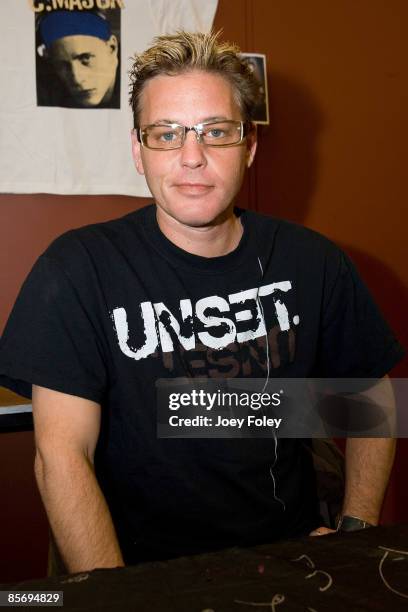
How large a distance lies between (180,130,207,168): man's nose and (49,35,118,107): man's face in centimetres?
75

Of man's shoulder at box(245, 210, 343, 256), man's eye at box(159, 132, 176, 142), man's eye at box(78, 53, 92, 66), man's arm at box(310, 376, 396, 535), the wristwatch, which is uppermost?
man's eye at box(78, 53, 92, 66)

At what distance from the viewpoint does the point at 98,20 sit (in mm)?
1802

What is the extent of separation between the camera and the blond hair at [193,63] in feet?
3.95

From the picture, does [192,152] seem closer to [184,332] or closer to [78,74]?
[184,332]

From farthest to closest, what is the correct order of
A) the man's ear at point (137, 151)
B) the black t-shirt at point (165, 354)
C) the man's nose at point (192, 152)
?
1. the man's ear at point (137, 151)
2. the man's nose at point (192, 152)
3. the black t-shirt at point (165, 354)

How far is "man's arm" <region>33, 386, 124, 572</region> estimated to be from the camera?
37.0 inches

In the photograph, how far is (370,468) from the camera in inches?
49.1

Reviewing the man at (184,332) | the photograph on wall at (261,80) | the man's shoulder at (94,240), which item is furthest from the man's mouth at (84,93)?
the man's shoulder at (94,240)

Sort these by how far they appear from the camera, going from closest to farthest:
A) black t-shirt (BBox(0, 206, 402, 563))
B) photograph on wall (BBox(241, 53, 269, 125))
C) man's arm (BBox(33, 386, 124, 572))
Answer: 1. man's arm (BBox(33, 386, 124, 572))
2. black t-shirt (BBox(0, 206, 402, 563))
3. photograph on wall (BBox(241, 53, 269, 125))

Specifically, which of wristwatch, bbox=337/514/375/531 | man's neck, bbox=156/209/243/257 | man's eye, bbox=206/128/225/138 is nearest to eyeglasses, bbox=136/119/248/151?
man's eye, bbox=206/128/225/138

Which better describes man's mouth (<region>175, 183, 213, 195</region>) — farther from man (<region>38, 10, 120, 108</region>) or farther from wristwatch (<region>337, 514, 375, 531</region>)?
man (<region>38, 10, 120, 108</region>)

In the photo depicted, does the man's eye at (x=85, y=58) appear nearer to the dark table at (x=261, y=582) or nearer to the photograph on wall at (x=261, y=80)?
the photograph on wall at (x=261, y=80)

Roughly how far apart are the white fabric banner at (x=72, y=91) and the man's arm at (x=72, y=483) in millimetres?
958

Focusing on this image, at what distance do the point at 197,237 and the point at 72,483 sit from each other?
522 mm
